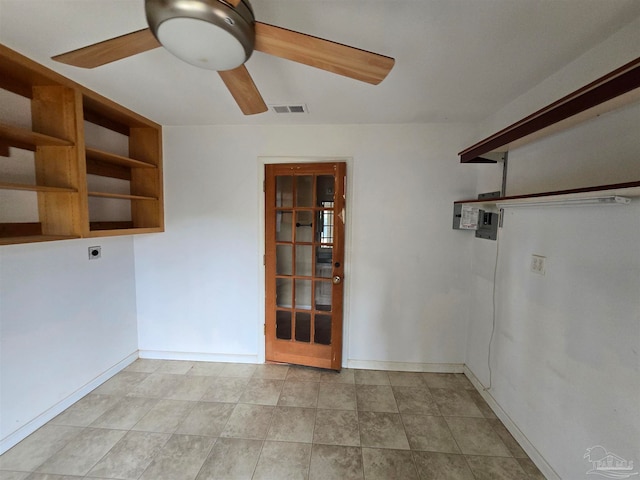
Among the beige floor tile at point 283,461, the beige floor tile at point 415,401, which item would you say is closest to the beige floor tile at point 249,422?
the beige floor tile at point 283,461

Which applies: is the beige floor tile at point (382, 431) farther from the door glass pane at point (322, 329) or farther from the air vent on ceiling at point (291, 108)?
the air vent on ceiling at point (291, 108)

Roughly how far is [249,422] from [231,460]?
11.4 inches

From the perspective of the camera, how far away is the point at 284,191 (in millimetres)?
2406

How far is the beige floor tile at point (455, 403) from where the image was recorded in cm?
191

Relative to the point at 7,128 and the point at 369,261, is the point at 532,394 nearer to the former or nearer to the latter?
the point at 369,261

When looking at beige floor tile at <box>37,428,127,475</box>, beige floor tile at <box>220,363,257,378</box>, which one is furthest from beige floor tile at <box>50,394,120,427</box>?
beige floor tile at <box>220,363,257,378</box>

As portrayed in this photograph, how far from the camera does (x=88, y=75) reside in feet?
5.15

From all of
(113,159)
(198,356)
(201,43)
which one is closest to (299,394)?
(198,356)

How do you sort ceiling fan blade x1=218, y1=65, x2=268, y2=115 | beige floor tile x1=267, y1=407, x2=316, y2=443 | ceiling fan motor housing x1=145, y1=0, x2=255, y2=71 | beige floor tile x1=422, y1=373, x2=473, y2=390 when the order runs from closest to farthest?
ceiling fan motor housing x1=145, y1=0, x2=255, y2=71 → ceiling fan blade x1=218, y1=65, x2=268, y2=115 → beige floor tile x1=267, y1=407, x2=316, y2=443 → beige floor tile x1=422, y1=373, x2=473, y2=390

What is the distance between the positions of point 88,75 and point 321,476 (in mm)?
2840

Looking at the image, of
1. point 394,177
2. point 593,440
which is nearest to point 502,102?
point 394,177

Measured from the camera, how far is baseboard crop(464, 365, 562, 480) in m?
1.43

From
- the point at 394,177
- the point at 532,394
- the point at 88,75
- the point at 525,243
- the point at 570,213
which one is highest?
the point at 88,75

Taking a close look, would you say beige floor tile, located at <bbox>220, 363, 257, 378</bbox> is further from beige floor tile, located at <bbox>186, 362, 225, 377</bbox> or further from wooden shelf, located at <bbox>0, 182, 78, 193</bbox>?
wooden shelf, located at <bbox>0, 182, 78, 193</bbox>
